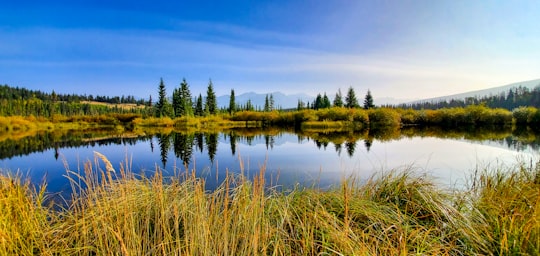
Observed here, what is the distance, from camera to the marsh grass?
6.53ft

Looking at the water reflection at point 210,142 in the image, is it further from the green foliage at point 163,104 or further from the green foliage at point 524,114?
the green foliage at point 163,104

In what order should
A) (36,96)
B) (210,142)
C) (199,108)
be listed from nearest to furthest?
(210,142) → (199,108) → (36,96)

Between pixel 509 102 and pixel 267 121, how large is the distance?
231ft

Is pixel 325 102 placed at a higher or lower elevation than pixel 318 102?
lower

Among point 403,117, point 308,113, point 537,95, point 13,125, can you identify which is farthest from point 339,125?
point 537,95

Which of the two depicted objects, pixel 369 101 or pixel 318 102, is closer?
pixel 369 101

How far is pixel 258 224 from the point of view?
2.19 m

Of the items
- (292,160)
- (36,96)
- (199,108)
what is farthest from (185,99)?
(36,96)

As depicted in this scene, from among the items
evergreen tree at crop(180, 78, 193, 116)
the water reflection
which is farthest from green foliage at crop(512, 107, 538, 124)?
evergreen tree at crop(180, 78, 193, 116)

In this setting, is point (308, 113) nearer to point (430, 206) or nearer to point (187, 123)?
point (187, 123)

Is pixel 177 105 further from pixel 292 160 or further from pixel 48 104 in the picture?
pixel 48 104

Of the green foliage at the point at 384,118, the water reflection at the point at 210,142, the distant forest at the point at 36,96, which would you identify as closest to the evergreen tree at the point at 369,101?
the green foliage at the point at 384,118

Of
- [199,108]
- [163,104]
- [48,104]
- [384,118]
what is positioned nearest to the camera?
[384,118]

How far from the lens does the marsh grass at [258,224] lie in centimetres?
199
